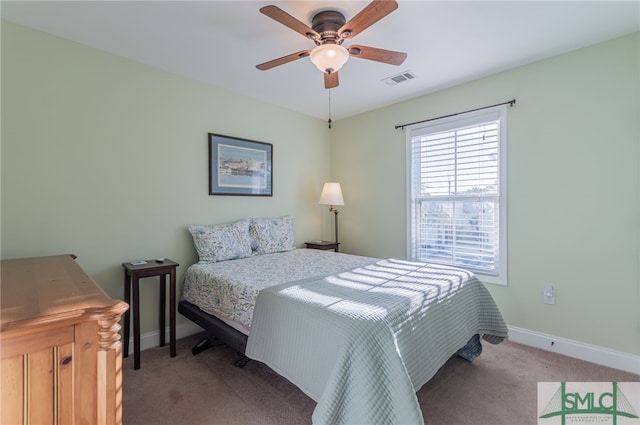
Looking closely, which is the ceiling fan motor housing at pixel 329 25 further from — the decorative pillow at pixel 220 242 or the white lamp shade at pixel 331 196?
the white lamp shade at pixel 331 196

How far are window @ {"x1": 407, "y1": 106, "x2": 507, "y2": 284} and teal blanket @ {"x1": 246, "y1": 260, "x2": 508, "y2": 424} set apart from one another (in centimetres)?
84

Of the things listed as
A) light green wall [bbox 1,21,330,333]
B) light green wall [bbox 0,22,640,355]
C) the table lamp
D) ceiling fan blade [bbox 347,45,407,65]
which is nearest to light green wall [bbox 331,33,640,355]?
light green wall [bbox 0,22,640,355]

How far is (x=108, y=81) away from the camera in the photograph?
8.18 ft

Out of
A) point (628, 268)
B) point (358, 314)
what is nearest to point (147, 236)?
point (358, 314)

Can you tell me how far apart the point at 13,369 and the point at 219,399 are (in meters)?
1.35

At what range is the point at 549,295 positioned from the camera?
2.63 meters

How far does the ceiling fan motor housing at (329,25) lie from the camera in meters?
1.93

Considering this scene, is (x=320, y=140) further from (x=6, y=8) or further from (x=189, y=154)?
(x=6, y=8)

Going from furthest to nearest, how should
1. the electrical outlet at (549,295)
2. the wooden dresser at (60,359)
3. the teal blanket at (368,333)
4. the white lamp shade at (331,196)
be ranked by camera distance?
the white lamp shade at (331,196) < the electrical outlet at (549,295) < the teal blanket at (368,333) < the wooden dresser at (60,359)

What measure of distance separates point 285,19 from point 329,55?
1.21ft

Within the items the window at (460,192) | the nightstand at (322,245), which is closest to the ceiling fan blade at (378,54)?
the window at (460,192)

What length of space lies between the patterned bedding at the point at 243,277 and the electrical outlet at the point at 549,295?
1.57m

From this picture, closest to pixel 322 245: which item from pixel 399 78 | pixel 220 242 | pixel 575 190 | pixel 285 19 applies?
pixel 220 242

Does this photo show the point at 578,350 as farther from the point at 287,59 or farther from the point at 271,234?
the point at 287,59
